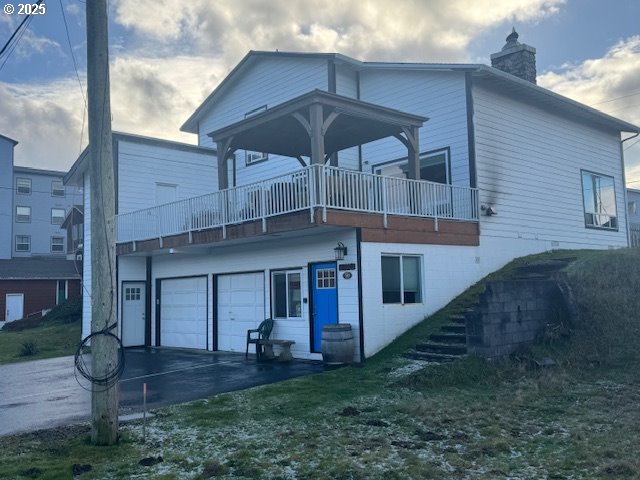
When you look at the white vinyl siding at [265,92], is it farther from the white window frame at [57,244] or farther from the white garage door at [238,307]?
the white window frame at [57,244]

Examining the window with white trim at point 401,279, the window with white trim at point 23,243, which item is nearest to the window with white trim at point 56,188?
the window with white trim at point 23,243

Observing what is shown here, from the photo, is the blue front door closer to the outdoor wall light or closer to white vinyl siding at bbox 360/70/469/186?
the outdoor wall light

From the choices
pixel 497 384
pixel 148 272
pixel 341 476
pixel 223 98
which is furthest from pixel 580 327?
pixel 223 98

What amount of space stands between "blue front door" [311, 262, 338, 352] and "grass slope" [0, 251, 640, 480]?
2.13 metres

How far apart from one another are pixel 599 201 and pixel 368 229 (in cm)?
1297

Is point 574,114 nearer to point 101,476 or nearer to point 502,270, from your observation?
point 502,270

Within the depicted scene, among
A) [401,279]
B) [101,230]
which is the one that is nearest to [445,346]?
[401,279]

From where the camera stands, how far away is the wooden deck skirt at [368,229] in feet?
43.6

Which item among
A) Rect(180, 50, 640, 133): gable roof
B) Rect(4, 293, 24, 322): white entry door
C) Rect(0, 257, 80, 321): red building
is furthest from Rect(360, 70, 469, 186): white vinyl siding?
Rect(4, 293, 24, 322): white entry door

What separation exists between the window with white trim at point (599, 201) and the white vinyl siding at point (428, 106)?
717 cm

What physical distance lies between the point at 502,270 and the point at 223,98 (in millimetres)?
13538

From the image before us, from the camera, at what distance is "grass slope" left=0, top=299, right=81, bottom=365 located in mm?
20453

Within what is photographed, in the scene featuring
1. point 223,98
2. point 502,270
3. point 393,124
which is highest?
point 223,98

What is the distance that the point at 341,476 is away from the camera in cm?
616
